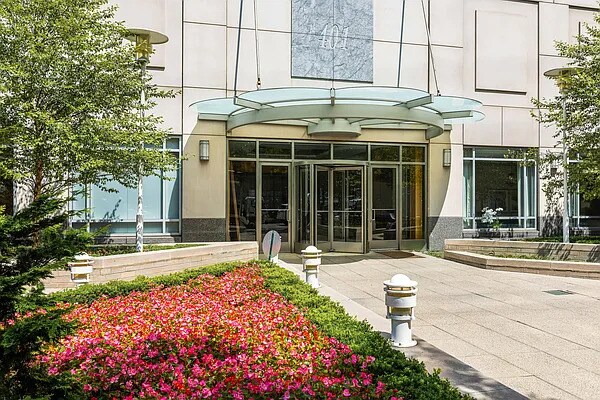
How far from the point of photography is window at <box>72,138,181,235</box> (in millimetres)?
13240

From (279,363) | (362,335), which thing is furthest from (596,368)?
(279,363)

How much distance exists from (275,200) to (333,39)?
5338mm

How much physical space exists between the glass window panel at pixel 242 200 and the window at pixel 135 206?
1623 millimetres

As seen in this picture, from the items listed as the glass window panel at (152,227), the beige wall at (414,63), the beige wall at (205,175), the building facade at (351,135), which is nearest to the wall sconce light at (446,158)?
the building facade at (351,135)

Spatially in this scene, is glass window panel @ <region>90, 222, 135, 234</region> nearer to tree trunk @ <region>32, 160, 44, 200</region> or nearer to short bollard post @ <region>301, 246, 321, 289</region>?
tree trunk @ <region>32, 160, 44, 200</region>

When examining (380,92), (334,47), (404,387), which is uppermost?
(334,47)

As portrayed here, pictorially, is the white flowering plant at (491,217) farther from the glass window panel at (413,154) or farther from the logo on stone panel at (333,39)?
the logo on stone panel at (333,39)

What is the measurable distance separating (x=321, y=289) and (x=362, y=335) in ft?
12.3

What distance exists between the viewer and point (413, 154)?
53.2 ft

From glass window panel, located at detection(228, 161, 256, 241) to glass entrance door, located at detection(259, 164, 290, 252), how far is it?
291mm

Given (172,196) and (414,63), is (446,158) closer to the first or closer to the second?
(414,63)

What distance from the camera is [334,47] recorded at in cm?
1509

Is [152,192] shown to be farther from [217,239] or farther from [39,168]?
[39,168]

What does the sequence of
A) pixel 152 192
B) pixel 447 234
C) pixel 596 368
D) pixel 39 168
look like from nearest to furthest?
1. pixel 596 368
2. pixel 39 168
3. pixel 152 192
4. pixel 447 234
